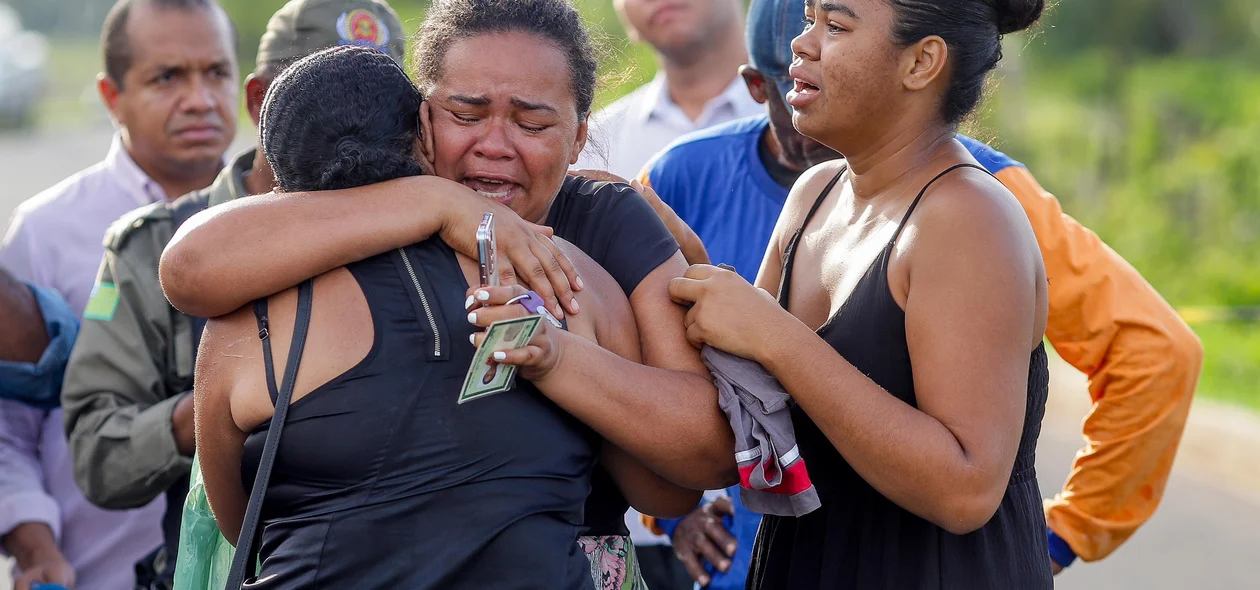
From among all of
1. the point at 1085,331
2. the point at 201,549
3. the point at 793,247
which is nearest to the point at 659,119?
the point at 1085,331

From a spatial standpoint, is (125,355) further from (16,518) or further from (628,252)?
(628,252)

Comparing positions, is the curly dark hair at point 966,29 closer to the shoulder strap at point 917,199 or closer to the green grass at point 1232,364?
the shoulder strap at point 917,199

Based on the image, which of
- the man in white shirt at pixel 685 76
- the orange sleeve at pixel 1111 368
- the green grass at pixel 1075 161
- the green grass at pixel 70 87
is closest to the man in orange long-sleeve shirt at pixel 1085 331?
the orange sleeve at pixel 1111 368

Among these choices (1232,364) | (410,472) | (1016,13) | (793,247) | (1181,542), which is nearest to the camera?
(410,472)

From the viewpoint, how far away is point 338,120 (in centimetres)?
196

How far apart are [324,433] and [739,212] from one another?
5.36 feet

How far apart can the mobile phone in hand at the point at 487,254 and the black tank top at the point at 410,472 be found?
6cm

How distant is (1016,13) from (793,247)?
0.60 metres

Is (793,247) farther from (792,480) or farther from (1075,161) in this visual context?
(1075,161)

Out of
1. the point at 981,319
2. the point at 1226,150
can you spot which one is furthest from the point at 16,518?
the point at 1226,150

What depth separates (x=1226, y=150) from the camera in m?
11.2

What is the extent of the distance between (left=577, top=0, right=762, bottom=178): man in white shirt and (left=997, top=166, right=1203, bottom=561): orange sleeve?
176 cm

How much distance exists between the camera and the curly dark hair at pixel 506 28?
221 centimetres

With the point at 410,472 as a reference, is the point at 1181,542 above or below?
below
